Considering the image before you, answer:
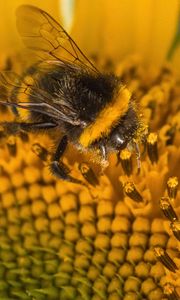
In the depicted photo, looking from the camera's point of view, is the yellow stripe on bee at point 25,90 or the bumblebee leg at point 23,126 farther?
the bumblebee leg at point 23,126

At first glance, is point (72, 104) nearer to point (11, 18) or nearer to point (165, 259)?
point (165, 259)

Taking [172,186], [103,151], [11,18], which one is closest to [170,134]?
[172,186]

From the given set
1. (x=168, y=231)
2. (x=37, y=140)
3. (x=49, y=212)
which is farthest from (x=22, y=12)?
(x=168, y=231)

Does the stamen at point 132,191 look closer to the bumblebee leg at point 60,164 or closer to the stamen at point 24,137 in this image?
the bumblebee leg at point 60,164

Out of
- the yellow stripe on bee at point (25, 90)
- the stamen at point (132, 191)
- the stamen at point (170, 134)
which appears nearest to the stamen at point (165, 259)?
the stamen at point (132, 191)

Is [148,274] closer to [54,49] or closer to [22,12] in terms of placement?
[54,49]

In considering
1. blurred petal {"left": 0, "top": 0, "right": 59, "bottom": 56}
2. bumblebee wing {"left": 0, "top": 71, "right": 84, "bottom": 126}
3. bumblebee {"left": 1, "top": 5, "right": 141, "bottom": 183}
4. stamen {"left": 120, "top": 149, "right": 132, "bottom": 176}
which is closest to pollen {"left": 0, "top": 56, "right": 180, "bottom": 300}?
stamen {"left": 120, "top": 149, "right": 132, "bottom": 176}

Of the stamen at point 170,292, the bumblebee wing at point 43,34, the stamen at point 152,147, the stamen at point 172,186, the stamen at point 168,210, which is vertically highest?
the bumblebee wing at point 43,34
